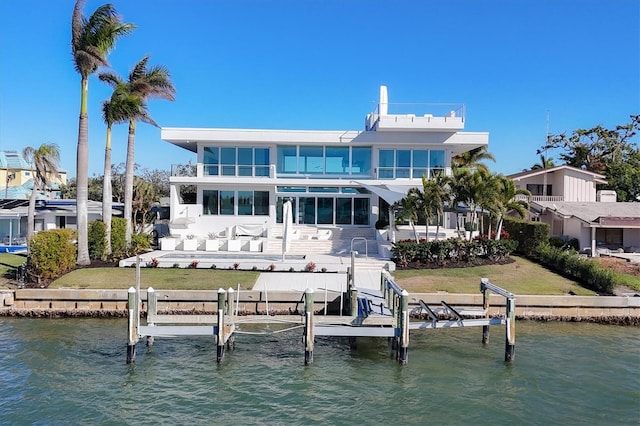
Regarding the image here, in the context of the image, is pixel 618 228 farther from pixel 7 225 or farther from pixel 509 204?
pixel 7 225

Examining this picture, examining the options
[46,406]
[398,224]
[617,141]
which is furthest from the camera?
[617,141]

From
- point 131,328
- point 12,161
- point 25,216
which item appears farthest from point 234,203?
point 12,161

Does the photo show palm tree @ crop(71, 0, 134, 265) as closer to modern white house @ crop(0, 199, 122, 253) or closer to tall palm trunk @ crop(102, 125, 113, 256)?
tall palm trunk @ crop(102, 125, 113, 256)

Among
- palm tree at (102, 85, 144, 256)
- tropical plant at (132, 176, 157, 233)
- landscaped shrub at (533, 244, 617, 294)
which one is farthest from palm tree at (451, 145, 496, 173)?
palm tree at (102, 85, 144, 256)

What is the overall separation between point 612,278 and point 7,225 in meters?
32.7

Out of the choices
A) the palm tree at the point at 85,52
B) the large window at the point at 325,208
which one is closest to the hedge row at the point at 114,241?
A: the palm tree at the point at 85,52

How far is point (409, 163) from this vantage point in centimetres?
3097

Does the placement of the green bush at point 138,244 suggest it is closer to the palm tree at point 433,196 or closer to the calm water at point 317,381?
the calm water at point 317,381

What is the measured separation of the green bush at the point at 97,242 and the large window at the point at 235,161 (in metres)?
9.98

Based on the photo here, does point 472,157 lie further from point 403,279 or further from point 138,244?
point 138,244

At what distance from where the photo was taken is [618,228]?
93.7 feet

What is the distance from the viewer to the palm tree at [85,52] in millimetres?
20297

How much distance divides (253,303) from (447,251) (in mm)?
9804

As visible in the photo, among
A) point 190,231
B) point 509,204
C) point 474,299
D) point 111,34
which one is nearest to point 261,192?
point 190,231
